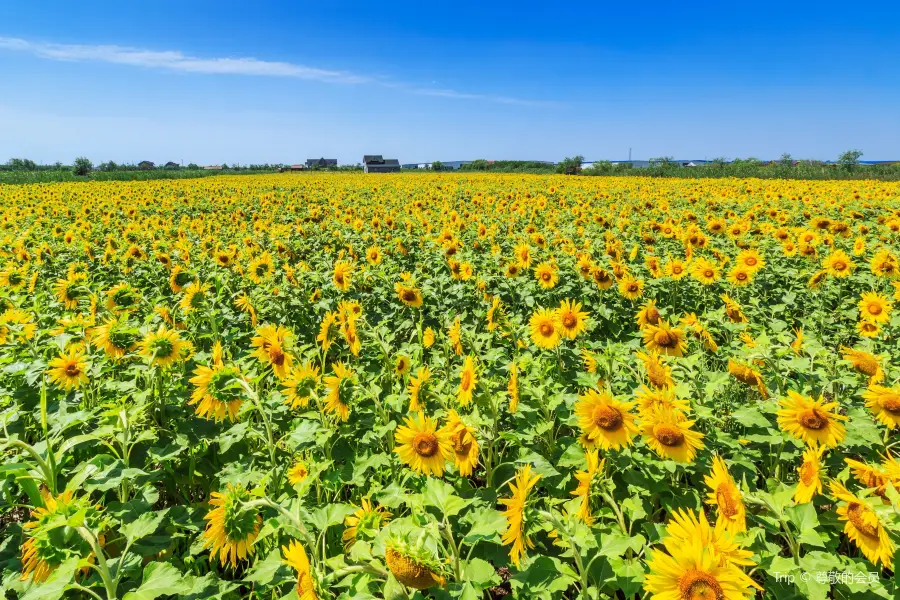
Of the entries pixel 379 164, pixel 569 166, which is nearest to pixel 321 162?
pixel 379 164

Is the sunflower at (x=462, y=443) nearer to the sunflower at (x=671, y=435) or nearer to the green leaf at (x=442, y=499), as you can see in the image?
the green leaf at (x=442, y=499)

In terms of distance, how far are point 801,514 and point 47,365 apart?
12.4ft

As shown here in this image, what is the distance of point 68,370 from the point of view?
265 centimetres

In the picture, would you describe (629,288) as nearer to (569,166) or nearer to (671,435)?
(671,435)

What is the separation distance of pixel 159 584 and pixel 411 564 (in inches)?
34.7

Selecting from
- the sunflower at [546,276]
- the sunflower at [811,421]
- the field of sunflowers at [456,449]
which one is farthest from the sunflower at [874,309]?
the sunflower at [546,276]

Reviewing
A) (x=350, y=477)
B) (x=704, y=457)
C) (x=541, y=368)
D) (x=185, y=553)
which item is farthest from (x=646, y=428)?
(x=185, y=553)

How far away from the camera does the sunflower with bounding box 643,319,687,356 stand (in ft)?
9.10

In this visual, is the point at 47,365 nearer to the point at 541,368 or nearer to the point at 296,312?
the point at 296,312

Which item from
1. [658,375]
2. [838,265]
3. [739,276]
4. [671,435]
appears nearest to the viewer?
[671,435]

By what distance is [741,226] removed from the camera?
23.6ft

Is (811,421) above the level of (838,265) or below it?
below

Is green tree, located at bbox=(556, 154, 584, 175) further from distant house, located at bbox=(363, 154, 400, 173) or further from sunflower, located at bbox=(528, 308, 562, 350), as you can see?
sunflower, located at bbox=(528, 308, 562, 350)

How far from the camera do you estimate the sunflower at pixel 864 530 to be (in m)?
1.49
